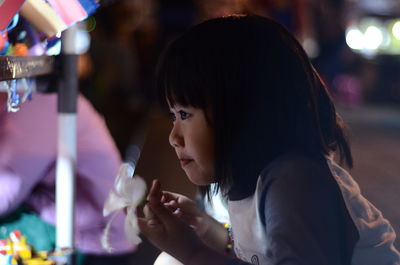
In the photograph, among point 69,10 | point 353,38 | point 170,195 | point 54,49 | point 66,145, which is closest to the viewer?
point 170,195

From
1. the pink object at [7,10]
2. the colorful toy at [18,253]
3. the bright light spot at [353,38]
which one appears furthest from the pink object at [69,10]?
the bright light spot at [353,38]

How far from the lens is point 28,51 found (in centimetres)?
122

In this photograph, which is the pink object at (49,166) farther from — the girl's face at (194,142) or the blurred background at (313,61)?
the girl's face at (194,142)

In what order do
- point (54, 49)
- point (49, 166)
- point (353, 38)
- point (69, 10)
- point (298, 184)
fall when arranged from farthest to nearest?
point (353, 38) < point (49, 166) < point (54, 49) < point (69, 10) < point (298, 184)

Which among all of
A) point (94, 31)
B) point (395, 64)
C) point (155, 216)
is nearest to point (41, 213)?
point (155, 216)

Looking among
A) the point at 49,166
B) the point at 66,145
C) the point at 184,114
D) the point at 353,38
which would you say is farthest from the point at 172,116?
the point at 353,38

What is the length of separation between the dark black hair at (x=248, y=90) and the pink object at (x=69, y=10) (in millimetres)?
367

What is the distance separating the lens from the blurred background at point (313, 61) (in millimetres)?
1089

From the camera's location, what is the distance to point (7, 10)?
0.98 metres

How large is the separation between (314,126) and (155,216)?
0.23 m

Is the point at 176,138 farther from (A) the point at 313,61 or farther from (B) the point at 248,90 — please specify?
(A) the point at 313,61

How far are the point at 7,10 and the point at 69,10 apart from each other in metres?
0.18

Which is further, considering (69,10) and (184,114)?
(69,10)

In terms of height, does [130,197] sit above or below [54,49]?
below
